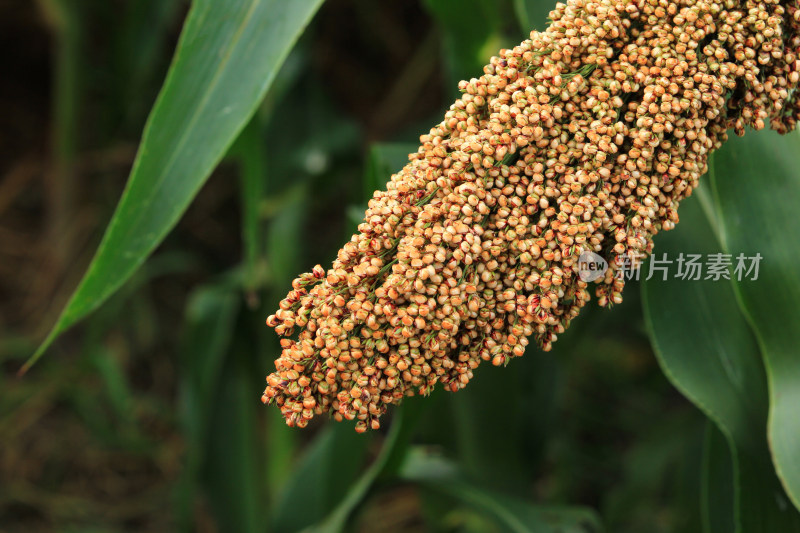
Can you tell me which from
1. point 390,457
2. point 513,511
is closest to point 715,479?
point 513,511

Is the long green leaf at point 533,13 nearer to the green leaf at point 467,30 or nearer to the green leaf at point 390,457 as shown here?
the green leaf at point 467,30

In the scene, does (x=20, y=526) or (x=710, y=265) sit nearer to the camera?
(x=710, y=265)

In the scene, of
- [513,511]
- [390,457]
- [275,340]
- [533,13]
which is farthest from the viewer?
[275,340]

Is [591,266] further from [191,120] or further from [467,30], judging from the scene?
[467,30]

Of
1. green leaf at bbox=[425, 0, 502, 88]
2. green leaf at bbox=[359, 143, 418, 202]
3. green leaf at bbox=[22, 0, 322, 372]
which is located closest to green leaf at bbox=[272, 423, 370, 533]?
green leaf at bbox=[359, 143, 418, 202]

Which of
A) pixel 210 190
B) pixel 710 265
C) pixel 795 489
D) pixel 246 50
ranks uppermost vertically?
pixel 210 190

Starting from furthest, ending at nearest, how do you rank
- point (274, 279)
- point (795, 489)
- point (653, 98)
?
point (274, 279), point (795, 489), point (653, 98)

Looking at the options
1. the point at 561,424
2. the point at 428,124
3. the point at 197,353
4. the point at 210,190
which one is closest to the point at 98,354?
the point at 197,353

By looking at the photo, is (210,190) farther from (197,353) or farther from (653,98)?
(653,98)
